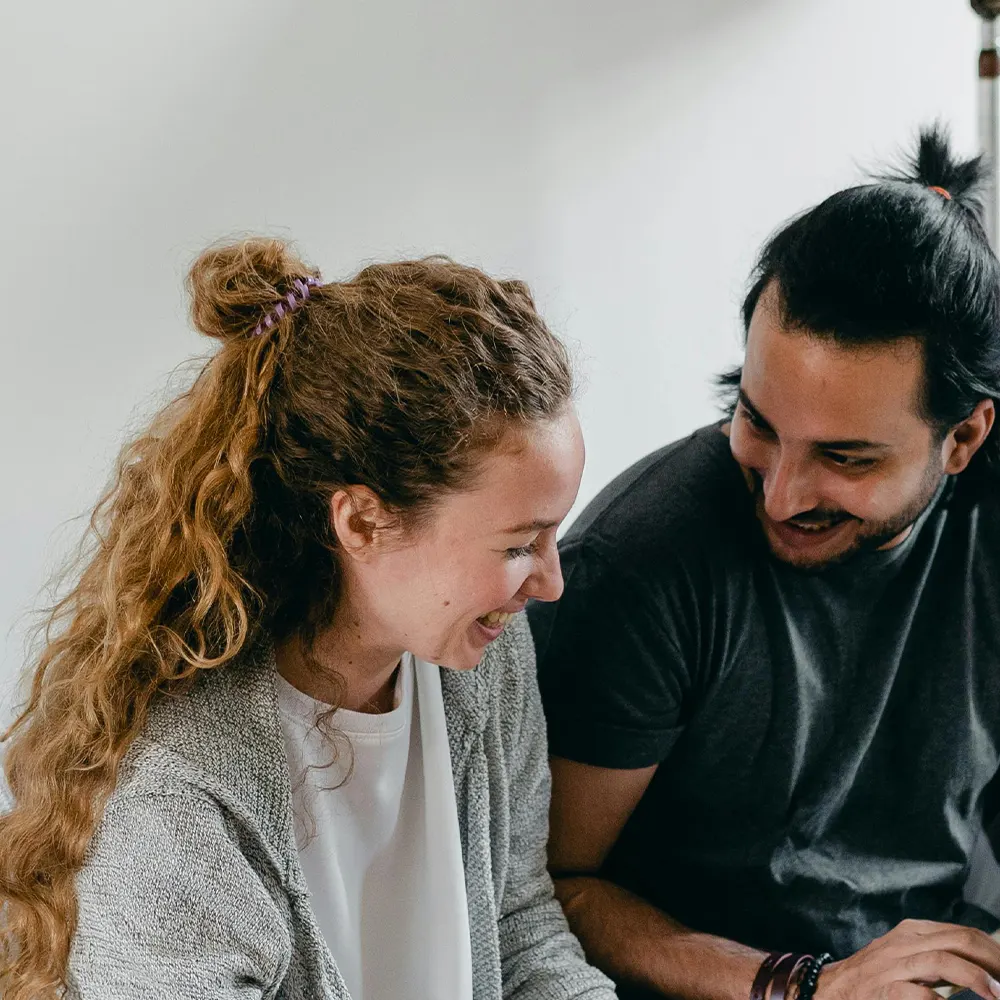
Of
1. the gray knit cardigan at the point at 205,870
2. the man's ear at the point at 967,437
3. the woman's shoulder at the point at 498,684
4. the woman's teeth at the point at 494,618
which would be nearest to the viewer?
the gray knit cardigan at the point at 205,870

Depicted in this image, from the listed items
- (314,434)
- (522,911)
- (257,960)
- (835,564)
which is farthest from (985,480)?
(257,960)

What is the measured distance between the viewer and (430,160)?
153cm

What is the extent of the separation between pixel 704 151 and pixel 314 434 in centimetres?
103

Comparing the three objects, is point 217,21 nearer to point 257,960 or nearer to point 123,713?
point 123,713

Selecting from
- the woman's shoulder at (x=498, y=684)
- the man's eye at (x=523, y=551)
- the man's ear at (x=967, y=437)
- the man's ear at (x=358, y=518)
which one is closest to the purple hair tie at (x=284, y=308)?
the man's ear at (x=358, y=518)

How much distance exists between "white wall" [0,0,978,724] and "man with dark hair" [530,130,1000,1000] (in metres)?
0.42

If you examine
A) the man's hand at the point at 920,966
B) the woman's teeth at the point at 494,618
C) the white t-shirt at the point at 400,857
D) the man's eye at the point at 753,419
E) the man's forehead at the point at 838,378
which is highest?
the man's forehead at the point at 838,378

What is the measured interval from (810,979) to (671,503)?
1.57 feet

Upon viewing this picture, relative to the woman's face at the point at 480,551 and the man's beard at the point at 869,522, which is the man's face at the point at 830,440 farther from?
the woman's face at the point at 480,551

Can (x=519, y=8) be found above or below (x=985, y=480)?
above

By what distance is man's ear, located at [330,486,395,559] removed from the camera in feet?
Answer: 3.25

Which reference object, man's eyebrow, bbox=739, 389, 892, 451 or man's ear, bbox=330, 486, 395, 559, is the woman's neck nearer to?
man's ear, bbox=330, 486, 395, 559

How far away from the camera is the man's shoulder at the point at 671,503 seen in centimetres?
128

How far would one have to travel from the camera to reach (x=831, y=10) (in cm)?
191
